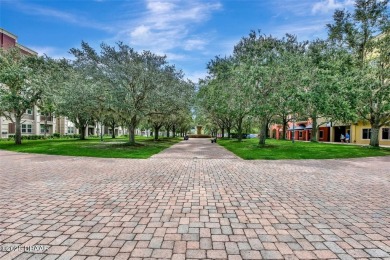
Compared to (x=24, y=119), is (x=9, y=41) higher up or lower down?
higher up

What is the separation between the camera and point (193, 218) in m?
4.54

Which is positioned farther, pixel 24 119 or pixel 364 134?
pixel 24 119

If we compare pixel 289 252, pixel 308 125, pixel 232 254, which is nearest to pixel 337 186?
pixel 289 252

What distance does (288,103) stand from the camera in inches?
739

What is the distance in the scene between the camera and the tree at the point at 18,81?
2289 cm

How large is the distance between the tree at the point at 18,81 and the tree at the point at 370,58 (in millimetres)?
29829

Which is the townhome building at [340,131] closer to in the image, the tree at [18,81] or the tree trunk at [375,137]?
the tree trunk at [375,137]

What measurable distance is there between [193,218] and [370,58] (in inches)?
1067

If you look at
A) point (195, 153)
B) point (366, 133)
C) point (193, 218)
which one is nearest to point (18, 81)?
point (195, 153)

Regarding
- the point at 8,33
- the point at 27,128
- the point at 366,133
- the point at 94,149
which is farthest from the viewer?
the point at 27,128

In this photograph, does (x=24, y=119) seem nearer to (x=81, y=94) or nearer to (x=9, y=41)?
(x=9, y=41)

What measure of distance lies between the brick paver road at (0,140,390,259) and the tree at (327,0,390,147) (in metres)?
16.4

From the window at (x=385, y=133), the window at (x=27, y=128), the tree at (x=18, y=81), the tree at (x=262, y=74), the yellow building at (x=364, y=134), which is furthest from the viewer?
the window at (x=27, y=128)

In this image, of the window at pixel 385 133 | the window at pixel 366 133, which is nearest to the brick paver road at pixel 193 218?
the window at pixel 385 133
